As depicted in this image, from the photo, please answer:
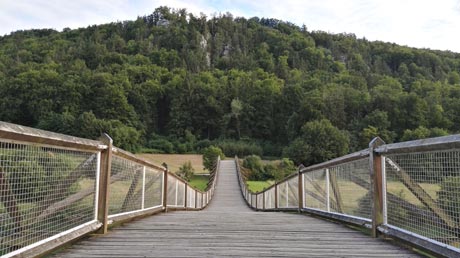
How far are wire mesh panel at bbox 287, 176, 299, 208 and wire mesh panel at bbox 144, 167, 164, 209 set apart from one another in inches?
113

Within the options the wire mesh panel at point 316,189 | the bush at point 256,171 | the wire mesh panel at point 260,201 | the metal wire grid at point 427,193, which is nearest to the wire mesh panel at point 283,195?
the wire mesh panel at point 316,189

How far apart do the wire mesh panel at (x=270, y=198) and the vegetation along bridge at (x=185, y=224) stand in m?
7.03

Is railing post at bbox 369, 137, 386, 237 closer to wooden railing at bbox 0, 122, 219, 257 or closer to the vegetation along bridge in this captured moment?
the vegetation along bridge

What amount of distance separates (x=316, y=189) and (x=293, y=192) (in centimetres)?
226

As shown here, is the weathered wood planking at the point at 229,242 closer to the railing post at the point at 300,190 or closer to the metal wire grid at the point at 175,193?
the railing post at the point at 300,190

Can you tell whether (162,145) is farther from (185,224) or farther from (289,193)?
(185,224)

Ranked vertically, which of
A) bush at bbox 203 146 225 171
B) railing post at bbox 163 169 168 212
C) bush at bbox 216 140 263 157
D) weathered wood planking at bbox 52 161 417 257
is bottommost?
weathered wood planking at bbox 52 161 417 257

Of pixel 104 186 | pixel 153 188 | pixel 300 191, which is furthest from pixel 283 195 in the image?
pixel 104 186

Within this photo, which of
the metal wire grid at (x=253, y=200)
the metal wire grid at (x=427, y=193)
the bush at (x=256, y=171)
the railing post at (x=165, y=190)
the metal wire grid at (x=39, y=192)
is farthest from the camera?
the bush at (x=256, y=171)

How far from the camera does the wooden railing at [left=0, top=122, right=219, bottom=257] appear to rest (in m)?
2.42

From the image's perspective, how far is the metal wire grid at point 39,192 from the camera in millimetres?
2404

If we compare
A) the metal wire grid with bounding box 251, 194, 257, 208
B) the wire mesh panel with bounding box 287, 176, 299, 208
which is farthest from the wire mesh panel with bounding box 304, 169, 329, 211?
the metal wire grid with bounding box 251, 194, 257, 208

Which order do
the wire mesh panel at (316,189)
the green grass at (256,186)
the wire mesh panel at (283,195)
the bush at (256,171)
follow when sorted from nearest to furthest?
the wire mesh panel at (316,189) < the wire mesh panel at (283,195) < the green grass at (256,186) < the bush at (256,171)

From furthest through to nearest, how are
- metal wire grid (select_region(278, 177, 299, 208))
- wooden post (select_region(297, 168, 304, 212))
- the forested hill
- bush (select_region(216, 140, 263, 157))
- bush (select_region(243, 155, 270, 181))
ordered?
the forested hill → bush (select_region(216, 140, 263, 157)) → bush (select_region(243, 155, 270, 181)) → metal wire grid (select_region(278, 177, 299, 208)) → wooden post (select_region(297, 168, 304, 212))
